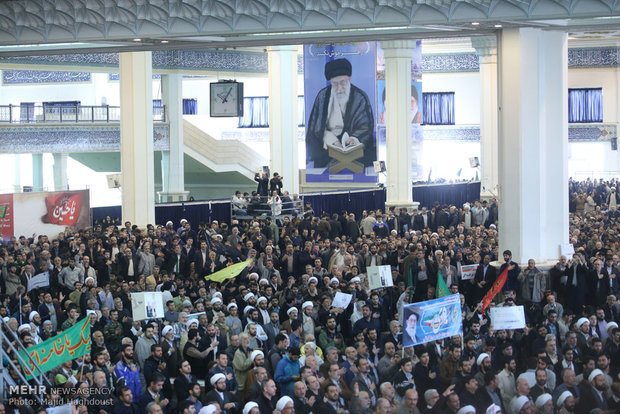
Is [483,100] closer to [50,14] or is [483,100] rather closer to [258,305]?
[50,14]

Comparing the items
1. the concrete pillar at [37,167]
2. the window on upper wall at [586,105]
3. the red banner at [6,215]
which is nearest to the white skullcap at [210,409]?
the red banner at [6,215]

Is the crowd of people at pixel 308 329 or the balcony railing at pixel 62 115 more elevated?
the balcony railing at pixel 62 115

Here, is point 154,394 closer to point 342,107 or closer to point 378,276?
point 378,276

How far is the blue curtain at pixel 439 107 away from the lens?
121ft

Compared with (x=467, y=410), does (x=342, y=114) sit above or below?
above

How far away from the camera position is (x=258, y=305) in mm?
11523

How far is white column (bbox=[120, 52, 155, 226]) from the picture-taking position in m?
18.8

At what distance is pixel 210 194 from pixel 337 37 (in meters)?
18.8

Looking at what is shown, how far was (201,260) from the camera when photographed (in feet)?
48.5

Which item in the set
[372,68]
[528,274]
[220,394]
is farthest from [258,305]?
[372,68]

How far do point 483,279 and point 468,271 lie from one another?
28 centimetres

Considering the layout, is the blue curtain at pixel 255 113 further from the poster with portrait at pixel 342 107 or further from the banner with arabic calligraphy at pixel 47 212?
the banner with arabic calligraphy at pixel 47 212

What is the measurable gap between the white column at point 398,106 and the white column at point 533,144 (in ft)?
29.0

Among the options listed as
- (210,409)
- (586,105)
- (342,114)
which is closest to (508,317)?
(210,409)
